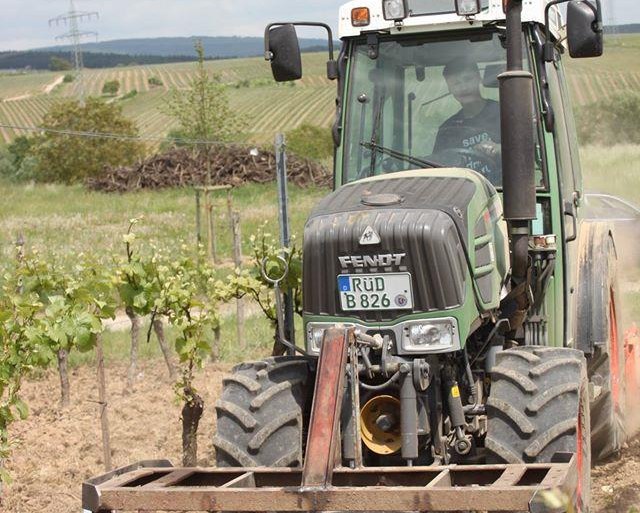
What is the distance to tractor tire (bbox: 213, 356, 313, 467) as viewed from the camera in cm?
506

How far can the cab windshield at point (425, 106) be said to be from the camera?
622 centimetres

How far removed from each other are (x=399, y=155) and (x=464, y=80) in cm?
53

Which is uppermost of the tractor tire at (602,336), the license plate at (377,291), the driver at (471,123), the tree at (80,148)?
the driver at (471,123)

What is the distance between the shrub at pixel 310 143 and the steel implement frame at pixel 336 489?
40.8 metres

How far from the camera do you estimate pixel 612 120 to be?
33219 millimetres

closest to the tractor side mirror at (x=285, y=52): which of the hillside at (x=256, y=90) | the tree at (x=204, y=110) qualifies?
the tree at (x=204, y=110)

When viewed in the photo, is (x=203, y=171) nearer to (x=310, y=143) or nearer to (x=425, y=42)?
(x=310, y=143)

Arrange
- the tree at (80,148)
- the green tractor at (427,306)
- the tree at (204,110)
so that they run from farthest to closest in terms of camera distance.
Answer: the tree at (80,148) < the tree at (204,110) < the green tractor at (427,306)

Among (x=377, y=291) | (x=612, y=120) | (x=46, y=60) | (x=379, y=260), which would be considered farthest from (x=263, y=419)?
(x=46, y=60)

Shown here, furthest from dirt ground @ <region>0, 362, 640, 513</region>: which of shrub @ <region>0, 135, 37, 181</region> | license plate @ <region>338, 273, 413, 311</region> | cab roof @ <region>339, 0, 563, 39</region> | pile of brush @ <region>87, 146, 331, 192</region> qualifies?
shrub @ <region>0, 135, 37, 181</region>

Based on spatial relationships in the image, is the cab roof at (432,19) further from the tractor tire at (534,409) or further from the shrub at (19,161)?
the shrub at (19,161)

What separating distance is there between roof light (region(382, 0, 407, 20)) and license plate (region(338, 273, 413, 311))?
1792 mm

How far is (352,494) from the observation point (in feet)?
13.9

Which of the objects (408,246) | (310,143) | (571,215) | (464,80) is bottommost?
(310,143)
